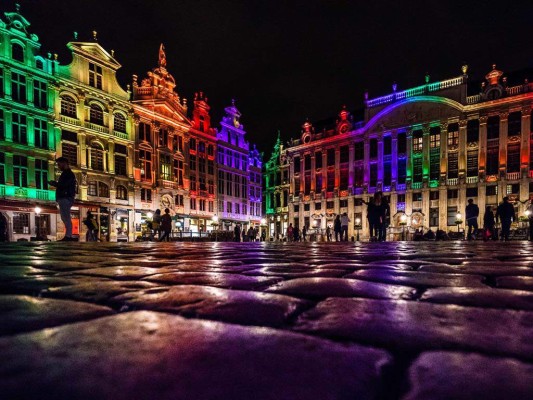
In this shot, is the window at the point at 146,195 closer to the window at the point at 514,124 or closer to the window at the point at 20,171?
the window at the point at 20,171

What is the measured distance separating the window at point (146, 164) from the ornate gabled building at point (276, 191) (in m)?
21.4

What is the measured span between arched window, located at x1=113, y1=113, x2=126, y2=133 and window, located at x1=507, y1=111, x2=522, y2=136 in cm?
3562

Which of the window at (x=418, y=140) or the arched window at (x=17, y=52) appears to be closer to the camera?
the arched window at (x=17, y=52)

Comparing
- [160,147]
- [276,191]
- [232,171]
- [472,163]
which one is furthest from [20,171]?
[472,163]

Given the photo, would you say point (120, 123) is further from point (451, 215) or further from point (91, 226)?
point (451, 215)

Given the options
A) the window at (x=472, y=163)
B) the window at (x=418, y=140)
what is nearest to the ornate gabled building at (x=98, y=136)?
the window at (x=418, y=140)

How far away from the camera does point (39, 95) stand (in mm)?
26984

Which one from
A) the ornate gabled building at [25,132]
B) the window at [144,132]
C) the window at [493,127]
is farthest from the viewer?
the window at [144,132]

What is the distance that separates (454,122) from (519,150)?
20.6 feet

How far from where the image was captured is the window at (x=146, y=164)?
114 ft

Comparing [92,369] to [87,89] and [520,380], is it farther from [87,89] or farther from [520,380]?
[87,89]

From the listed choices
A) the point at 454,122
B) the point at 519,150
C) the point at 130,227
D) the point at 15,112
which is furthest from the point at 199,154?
the point at 519,150

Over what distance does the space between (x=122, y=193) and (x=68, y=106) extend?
8.28 m

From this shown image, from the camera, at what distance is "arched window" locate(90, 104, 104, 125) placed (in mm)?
30672
